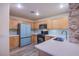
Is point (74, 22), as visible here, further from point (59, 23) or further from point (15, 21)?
point (15, 21)

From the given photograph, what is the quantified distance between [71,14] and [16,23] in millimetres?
757

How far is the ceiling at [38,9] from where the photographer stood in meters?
1.21

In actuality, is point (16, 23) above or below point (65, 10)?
below

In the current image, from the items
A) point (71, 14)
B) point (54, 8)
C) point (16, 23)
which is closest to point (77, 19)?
point (71, 14)

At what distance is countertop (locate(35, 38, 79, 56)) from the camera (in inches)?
44.8

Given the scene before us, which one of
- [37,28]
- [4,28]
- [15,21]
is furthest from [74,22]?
[4,28]

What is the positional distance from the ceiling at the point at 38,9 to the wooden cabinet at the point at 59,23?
96mm

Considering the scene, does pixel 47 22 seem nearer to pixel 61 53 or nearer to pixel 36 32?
pixel 36 32

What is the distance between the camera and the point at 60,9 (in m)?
1.19

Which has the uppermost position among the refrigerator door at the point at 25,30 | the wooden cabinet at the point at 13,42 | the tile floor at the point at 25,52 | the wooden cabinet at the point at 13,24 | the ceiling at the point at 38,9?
the ceiling at the point at 38,9

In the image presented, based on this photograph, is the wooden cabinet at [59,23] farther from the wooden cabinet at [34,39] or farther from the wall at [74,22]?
the wooden cabinet at [34,39]

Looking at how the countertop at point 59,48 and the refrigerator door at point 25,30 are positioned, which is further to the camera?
the refrigerator door at point 25,30

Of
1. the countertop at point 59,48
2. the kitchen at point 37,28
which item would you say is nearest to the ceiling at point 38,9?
the kitchen at point 37,28

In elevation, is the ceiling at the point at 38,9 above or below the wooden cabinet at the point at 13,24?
above
